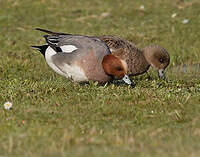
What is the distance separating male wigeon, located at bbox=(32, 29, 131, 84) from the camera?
246 inches

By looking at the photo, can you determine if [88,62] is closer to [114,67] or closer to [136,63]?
[114,67]

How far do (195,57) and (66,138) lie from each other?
6.17m

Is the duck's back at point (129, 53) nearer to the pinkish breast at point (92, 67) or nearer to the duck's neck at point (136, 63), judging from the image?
the duck's neck at point (136, 63)

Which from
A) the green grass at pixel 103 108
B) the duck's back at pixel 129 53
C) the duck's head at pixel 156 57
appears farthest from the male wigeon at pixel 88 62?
the duck's head at pixel 156 57

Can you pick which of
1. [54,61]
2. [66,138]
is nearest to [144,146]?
[66,138]

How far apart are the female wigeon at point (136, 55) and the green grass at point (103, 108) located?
28 cm

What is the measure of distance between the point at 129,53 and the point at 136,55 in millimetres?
151

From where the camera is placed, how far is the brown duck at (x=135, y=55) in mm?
7074

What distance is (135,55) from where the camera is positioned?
23.5 ft

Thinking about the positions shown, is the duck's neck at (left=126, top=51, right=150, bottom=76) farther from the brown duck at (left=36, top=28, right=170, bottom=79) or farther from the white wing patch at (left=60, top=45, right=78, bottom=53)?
the white wing patch at (left=60, top=45, right=78, bottom=53)

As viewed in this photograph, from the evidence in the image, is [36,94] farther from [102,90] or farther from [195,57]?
[195,57]

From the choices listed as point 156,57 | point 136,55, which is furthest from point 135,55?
point 156,57

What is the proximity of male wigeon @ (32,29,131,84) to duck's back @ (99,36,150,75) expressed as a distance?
46 cm

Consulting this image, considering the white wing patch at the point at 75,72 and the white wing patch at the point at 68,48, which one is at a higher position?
the white wing patch at the point at 68,48
